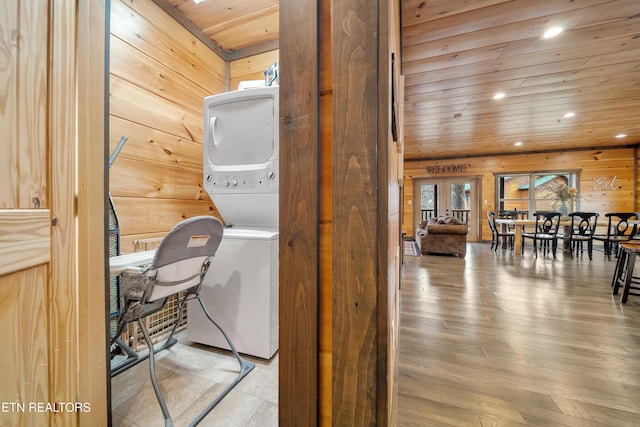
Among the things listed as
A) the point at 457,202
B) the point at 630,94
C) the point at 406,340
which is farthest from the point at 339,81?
the point at 457,202

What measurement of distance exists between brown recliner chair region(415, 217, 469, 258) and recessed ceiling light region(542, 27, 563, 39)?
Result: 335 centimetres

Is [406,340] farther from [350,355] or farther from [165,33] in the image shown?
[165,33]

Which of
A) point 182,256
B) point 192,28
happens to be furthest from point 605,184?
point 182,256

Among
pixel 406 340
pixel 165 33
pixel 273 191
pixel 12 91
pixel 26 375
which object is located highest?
pixel 165 33

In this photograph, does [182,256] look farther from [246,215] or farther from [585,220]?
[585,220]

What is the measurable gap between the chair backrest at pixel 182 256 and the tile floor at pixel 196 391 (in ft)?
1.80

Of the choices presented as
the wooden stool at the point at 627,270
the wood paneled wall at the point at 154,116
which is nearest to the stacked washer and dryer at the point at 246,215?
the wood paneled wall at the point at 154,116

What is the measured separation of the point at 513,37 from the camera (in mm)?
2398

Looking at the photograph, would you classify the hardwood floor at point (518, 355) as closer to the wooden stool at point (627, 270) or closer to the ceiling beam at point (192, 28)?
the wooden stool at point (627, 270)

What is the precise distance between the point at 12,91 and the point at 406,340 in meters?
2.28

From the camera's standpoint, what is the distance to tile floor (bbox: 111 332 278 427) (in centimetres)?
119

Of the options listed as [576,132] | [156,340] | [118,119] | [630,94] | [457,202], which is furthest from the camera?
[457,202]

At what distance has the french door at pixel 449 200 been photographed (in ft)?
25.8

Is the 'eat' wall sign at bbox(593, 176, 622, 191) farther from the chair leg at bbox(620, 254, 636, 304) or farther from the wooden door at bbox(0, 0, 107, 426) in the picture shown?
the wooden door at bbox(0, 0, 107, 426)
